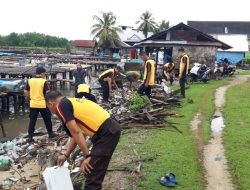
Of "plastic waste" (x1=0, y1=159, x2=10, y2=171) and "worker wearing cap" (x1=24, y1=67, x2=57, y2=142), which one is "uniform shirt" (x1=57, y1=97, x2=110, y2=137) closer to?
"plastic waste" (x1=0, y1=159, x2=10, y2=171)

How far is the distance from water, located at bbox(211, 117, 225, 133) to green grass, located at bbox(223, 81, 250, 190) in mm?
150

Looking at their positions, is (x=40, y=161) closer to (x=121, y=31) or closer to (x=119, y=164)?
(x=119, y=164)

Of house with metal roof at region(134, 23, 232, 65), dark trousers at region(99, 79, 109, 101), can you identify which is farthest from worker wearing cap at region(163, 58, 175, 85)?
house with metal roof at region(134, 23, 232, 65)

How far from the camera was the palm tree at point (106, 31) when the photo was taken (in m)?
60.7

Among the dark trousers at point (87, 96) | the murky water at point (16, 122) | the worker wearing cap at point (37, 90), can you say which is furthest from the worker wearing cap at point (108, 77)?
the dark trousers at point (87, 96)

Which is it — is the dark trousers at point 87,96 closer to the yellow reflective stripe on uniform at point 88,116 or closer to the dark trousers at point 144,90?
the dark trousers at point 144,90

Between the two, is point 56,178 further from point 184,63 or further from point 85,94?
point 184,63

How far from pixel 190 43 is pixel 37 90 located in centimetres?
2162

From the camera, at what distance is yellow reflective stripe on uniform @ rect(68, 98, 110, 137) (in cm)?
493

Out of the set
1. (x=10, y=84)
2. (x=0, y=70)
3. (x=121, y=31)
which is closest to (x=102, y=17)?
(x=121, y=31)

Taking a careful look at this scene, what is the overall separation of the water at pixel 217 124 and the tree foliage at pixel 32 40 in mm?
79537

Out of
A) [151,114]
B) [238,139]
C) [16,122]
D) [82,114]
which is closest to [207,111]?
[151,114]

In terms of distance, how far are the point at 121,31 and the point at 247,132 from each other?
55.9 meters

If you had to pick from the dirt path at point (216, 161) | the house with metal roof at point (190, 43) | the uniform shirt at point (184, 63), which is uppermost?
the house with metal roof at point (190, 43)
